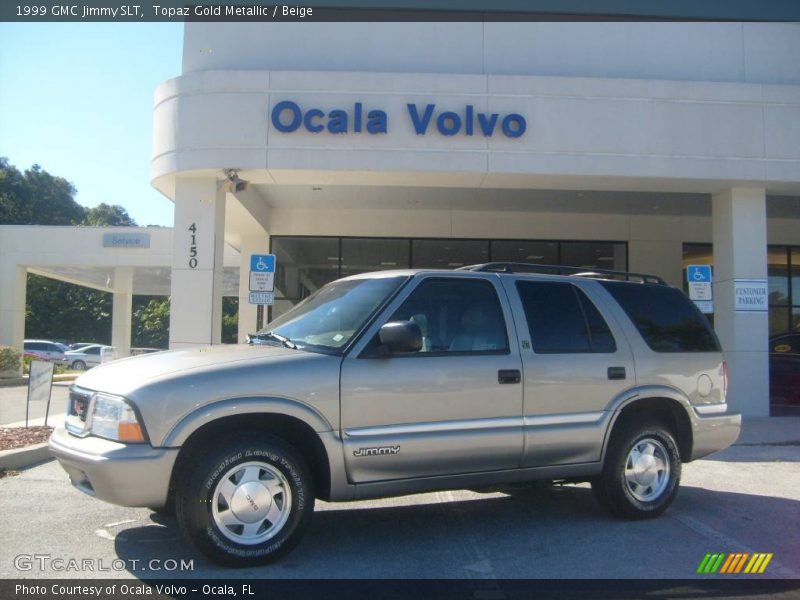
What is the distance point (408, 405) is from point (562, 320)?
1673 mm

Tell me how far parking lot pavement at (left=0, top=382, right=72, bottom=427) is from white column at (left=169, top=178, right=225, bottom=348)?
226 centimetres

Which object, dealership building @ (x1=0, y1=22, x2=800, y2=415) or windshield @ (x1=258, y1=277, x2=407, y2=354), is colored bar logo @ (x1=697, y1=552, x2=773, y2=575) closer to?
windshield @ (x1=258, y1=277, x2=407, y2=354)

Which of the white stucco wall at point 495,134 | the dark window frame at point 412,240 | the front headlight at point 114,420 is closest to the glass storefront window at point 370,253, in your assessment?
the dark window frame at point 412,240

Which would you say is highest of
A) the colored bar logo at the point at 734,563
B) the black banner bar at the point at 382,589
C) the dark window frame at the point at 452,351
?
the dark window frame at the point at 452,351

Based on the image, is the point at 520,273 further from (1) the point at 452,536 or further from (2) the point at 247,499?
(2) the point at 247,499

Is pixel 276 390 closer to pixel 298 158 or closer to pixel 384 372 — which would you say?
pixel 384 372

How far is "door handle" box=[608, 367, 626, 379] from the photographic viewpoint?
5961 millimetres

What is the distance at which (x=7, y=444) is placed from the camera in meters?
8.71

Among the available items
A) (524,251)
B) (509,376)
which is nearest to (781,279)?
(524,251)

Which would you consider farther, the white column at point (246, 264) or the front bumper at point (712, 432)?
the white column at point (246, 264)

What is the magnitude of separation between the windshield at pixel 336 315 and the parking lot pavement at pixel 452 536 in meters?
1.51

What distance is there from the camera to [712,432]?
6453 millimetres

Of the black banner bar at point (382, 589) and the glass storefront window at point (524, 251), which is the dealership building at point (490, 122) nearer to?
the glass storefront window at point (524, 251)

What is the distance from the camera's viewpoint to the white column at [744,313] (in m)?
12.7
